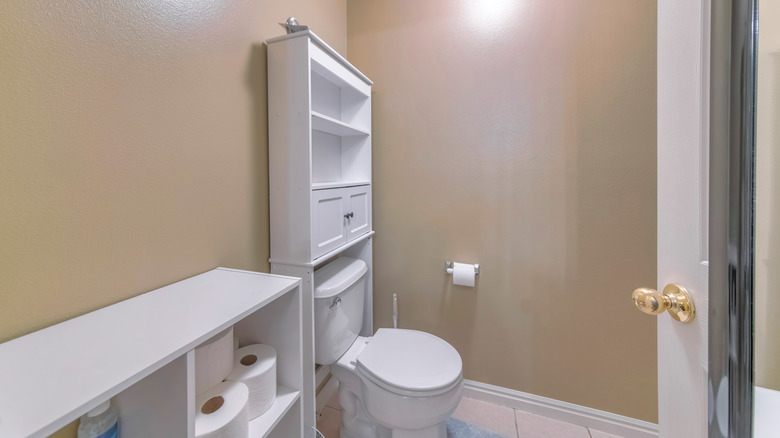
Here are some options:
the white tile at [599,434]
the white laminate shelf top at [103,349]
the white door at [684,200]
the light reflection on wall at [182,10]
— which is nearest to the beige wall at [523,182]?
the white tile at [599,434]

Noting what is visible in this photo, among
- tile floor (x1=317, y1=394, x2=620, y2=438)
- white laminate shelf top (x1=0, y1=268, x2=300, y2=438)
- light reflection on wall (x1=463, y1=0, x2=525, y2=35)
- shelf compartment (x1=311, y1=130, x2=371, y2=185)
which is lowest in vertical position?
tile floor (x1=317, y1=394, x2=620, y2=438)

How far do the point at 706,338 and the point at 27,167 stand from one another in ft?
4.09

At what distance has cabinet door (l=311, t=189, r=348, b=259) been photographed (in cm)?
108

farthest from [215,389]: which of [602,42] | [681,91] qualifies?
[602,42]

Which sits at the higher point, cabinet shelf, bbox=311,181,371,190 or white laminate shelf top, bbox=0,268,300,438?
cabinet shelf, bbox=311,181,371,190

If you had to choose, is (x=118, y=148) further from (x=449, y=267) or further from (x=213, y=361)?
(x=449, y=267)

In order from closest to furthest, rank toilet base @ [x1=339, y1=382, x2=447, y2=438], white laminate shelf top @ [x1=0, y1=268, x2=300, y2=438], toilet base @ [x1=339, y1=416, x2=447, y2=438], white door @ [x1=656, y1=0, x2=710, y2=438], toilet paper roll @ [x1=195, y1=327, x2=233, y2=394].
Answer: white laminate shelf top @ [x1=0, y1=268, x2=300, y2=438] → white door @ [x1=656, y1=0, x2=710, y2=438] → toilet paper roll @ [x1=195, y1=327, x2=233, y2=394] → toilet base @ [x1=339, y1=416, x2=447, y2=438] → toilet base @ [x1=339, y1=382, x2=447, y2=438]

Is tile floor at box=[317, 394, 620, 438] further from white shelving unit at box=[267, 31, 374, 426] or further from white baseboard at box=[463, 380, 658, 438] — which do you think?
white shelving unit at box=[267, 31, 374, 426]

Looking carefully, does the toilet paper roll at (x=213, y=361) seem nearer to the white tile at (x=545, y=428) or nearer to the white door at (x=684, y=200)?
the white door at (x=684, y=200)

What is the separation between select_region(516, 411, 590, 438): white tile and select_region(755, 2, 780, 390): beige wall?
4.01 feet

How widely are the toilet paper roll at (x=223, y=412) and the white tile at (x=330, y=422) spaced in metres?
0.94

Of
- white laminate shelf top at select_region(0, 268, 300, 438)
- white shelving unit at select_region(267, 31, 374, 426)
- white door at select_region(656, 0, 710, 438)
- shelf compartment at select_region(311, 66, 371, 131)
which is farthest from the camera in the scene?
shelf compartment at select_region(311, 66, 371, 131)

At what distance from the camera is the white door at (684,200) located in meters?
0.49

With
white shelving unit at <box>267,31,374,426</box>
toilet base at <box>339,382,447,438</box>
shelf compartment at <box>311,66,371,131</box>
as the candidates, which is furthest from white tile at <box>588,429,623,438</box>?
shelf compartment at <box>311,66,371,131</box>
